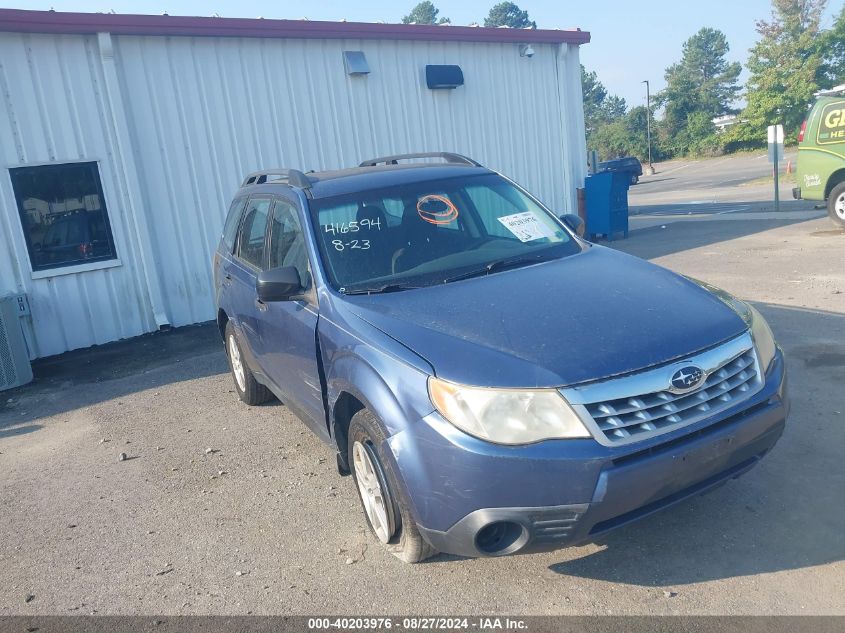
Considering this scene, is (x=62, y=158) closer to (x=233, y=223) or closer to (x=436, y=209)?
(x=233, y=223)

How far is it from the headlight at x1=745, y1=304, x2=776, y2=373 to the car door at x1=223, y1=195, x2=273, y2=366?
10.1ft

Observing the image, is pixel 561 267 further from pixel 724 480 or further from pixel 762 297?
pixel 762 297

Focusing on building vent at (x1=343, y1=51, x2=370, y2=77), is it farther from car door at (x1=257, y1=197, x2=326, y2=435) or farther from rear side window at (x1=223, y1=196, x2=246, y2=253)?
car door at (x1=257, y1=197, x2=326, y2=435)

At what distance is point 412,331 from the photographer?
3148 mm

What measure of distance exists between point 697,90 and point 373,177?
67.0m

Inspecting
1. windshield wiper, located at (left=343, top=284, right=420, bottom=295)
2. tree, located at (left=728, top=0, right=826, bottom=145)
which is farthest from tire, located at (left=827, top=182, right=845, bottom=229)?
tree, located at (left=728, top=0, right=826, bottom=145)

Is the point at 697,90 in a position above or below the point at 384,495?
above

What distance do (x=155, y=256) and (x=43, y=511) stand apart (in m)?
5.51

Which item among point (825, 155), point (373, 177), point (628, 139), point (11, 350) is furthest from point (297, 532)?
point (628, 139)

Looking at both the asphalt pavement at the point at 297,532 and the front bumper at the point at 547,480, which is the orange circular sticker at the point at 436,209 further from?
the front bumper at the point at 547,480

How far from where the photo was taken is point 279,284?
3.83 meters

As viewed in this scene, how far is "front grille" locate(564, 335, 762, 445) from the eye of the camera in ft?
8.81

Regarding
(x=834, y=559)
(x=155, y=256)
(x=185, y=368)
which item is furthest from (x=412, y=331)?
(x=155, y=256)

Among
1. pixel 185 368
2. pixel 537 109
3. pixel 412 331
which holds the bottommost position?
pixel 185 368
